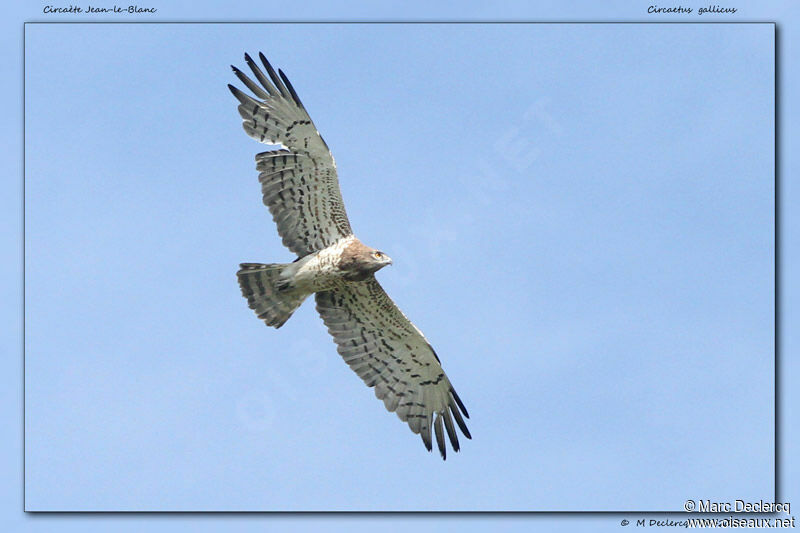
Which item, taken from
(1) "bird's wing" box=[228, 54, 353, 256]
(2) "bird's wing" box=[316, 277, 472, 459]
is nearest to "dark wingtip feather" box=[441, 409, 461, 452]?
(2) "bird's wing" box=[316, 277, 472, 459]

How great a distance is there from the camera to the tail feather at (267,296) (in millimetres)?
12703

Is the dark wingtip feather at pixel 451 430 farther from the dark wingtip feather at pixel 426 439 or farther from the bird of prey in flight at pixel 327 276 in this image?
the dark wingtip feather at pixel 426 439

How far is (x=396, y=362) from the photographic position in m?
13.1

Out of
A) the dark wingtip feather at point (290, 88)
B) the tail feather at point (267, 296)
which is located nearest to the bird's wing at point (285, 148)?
the dark wingtip feather at point (290, 88)

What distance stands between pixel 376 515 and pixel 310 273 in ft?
10.1

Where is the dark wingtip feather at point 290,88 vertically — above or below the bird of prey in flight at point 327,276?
above

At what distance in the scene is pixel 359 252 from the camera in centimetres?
1240

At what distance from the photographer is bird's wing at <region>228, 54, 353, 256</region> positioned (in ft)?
40.8

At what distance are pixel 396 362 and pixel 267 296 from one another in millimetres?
1685

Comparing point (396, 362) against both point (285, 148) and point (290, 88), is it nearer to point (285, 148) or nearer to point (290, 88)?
point (285, 148)

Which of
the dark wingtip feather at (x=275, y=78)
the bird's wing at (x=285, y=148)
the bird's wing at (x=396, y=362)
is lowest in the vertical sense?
the bird's wing at (x=396, y=362)

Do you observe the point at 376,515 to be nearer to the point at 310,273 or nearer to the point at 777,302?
the point at 310,273

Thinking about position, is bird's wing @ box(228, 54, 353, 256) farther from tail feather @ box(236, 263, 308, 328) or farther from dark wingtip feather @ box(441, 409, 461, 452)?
dark wingtip feather @ box(441, 409, 461, 452)

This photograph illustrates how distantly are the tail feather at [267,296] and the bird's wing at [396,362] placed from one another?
428 mm
